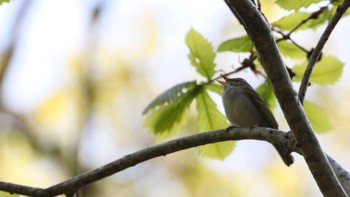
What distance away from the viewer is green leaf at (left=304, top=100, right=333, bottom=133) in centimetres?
272

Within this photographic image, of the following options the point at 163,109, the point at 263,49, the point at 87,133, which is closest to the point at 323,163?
the point at 263,49

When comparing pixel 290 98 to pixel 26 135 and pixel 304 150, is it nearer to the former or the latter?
pixel 304 150

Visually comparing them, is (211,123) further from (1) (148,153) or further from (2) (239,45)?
(1) (148,153)

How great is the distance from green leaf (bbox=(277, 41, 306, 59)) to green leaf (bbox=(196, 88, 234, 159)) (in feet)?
1.42

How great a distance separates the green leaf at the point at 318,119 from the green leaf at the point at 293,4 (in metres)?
0.63

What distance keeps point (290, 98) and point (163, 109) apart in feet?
3.63

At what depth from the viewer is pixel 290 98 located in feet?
5.82

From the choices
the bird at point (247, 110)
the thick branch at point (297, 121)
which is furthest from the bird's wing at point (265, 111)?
the thick branch at point (297, 121)

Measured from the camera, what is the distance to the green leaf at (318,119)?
8.92 ft

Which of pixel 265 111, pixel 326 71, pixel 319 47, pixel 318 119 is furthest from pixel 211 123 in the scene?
pixel 319 47

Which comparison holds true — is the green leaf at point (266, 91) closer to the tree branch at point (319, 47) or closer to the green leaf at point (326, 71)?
the green leaf at point (326, 71)

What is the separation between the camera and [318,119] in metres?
2.73

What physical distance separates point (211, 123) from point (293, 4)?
80 cm

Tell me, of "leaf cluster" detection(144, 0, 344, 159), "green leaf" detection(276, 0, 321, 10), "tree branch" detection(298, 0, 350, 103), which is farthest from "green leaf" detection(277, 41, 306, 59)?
"tree branch" detection(298, 0, 350, 103)
